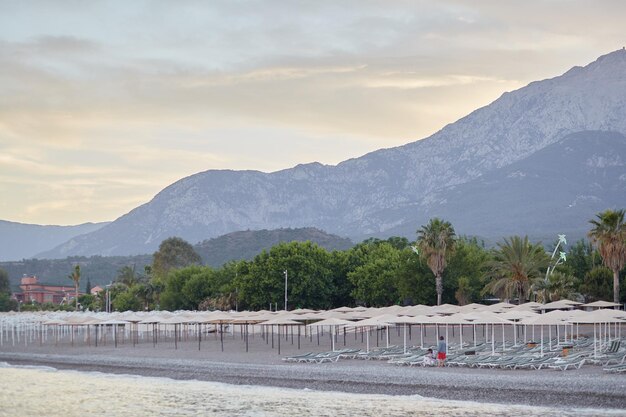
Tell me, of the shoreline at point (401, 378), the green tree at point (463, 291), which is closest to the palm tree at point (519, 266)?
the green tree at point (463, 291)

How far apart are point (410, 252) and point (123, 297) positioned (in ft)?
192

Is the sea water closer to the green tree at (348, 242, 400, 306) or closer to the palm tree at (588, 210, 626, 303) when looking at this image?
the palm tree at (588, 210, 626, 303)

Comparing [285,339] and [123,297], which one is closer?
[285,339]

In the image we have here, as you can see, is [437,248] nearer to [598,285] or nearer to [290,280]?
[598,285]

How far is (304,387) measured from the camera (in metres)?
43.0

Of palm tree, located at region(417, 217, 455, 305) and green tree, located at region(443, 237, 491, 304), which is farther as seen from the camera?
green tree, located at region(443, 237, 491, 304)

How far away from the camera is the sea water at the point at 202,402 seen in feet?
115

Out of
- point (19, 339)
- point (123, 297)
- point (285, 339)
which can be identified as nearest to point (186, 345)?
point (285, 339)

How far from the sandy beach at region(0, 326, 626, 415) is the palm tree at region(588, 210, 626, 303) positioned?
20590 mm

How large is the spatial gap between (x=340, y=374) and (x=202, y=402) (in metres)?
8.40

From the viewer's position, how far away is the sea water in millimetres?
34906

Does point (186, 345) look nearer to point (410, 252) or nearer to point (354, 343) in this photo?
point (354, 343)

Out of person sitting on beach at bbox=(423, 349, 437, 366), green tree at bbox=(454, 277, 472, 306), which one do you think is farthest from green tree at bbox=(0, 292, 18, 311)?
person sitting on beach at bbox=(423, 349, 437, 366)

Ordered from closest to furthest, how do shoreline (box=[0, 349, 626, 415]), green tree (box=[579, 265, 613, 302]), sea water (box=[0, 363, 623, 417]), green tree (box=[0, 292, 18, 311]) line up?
sea water (box=[0, 363, 623, 417]), shoreline (box=[0, 349, 626, 415]), green tree (box=[579, 265, 613, 302]), green tree (box=[0, 292, 18, 311])
